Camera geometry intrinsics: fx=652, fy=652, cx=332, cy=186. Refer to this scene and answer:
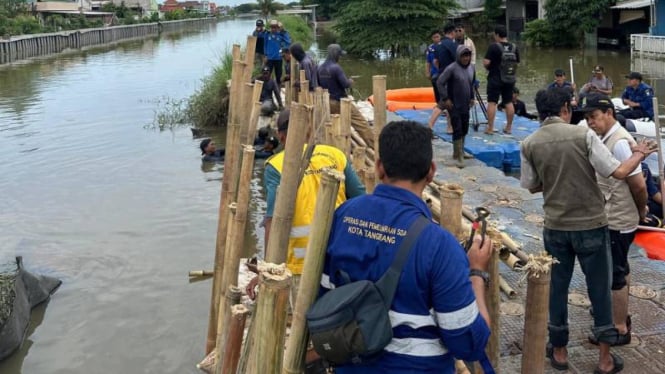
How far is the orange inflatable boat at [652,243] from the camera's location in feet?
18.0

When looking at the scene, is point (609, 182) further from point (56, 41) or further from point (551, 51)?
point (56, 41)

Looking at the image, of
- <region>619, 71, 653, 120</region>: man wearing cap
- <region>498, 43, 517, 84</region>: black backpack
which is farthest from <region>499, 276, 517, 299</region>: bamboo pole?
<region>619, 71, 653, 120</region>: man wearing cap

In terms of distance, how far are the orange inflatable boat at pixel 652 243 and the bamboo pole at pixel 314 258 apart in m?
4.16

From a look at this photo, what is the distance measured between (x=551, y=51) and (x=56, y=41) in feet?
106

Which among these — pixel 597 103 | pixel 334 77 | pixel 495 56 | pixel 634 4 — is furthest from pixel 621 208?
pixel 634 4

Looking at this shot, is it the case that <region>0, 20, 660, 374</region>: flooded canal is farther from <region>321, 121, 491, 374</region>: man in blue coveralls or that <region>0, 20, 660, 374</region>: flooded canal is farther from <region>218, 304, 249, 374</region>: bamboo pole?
<region>321, 121, 491, 374</region>: man in blue coveralls

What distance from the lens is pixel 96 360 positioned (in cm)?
598

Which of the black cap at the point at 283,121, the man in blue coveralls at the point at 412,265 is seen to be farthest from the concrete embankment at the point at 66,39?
the man in blue coveralls at the point at 412,265

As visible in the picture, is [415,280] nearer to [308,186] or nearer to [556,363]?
[308,186]

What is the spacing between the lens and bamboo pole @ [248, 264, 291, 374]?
228cm

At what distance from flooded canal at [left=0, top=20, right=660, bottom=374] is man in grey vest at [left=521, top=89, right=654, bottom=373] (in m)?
3.48

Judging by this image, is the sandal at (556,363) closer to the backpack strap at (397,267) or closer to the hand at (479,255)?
the hand at (479,255)

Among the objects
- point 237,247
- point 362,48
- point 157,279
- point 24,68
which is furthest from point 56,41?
point 237,247

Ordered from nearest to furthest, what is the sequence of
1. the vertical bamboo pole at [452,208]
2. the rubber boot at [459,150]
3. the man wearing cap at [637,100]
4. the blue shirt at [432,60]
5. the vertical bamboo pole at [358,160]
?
1. the vertical bamboo pole at [452,208]
2. the vertical bamboo pole at [358,160]
3. the rubber boot at [459,150]
4. the blue shirt at [432,60]
5. the man wearing cap at [637,100]
